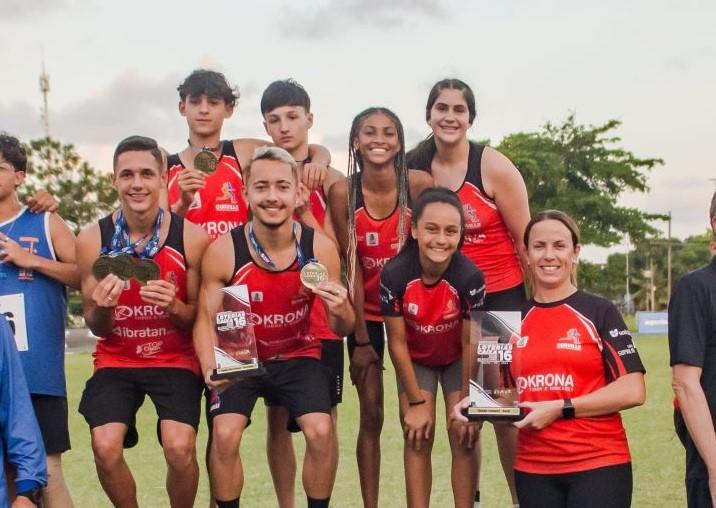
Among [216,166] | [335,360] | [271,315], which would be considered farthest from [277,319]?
[216,166]

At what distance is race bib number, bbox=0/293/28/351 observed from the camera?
5.84 metres

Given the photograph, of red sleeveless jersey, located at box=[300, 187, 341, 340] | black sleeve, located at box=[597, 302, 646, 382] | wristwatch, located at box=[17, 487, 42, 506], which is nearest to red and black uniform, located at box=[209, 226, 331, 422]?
red sleeveless jersey, located at box=[300, 187, 341, 340]

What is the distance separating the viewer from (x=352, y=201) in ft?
20.9

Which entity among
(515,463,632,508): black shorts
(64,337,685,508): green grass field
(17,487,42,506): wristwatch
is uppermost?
(17,487,42,506): wristwatch

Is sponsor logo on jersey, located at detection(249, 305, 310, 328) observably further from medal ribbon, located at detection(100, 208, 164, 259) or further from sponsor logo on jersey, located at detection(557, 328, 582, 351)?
sponsor logo on jersey, located at detection(557, 328, 582, 351)

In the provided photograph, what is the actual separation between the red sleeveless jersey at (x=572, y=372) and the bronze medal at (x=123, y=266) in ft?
7.06

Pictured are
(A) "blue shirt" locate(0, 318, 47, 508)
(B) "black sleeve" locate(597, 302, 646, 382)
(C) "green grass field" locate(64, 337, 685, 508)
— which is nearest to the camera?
(A) "blue shirt" locate(0, 318, 47, 508)

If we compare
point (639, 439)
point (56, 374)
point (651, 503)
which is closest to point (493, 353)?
point (56, 374)

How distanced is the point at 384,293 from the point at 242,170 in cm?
147

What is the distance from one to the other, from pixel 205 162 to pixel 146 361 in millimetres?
1344

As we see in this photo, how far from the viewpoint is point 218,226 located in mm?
6559

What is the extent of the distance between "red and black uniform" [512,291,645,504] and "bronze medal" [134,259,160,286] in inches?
80.2

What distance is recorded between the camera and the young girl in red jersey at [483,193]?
6.37m

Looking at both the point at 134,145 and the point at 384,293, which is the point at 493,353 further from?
the point at 134,145
